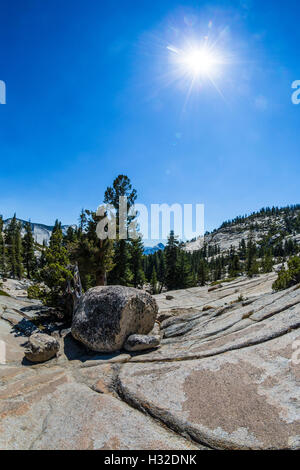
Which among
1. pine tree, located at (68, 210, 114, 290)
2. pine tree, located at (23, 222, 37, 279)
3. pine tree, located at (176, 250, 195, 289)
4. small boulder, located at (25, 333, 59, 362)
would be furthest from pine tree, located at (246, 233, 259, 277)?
pine tree, located at (23, 222, 37, 279)

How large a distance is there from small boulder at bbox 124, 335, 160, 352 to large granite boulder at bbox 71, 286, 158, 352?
0.54 metres

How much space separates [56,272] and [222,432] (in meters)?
14.0

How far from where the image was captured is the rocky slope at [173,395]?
14.6 ft

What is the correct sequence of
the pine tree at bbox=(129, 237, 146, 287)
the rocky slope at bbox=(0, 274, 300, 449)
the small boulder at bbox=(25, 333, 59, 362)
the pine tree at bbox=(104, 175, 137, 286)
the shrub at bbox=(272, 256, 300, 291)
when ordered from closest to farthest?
1. the rocky slope at bbox=(0, 274, 300, 449)
2. the small boulder at bbox=(25, 333, 59, 362)
3. the shrub at bbox=(272, 256, 300, 291)
4. the pine tree at bbox=(104, 175, 137, 286)
5. the pine tree at bbox=(129, 237, 146, 287)

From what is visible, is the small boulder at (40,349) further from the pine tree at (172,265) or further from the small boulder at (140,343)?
the pine tree at (172,265)

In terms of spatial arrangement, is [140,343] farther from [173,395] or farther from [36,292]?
[36,292]

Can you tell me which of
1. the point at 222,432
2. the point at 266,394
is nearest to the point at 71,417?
the point at 222,432

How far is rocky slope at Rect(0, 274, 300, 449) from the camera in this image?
445 cm

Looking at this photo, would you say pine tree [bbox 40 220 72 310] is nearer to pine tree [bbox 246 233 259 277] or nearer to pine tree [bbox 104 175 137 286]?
pine tree [bbox 104 175 137 286]

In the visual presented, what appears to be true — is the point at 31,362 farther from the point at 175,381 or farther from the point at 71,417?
the point at 175,381

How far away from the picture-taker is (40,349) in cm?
923

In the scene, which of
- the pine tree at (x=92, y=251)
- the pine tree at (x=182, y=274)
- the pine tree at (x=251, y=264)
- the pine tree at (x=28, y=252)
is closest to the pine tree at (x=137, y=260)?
the pine tree at (x=182, y=274)

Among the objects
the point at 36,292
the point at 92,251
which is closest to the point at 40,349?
the point at 36,292
